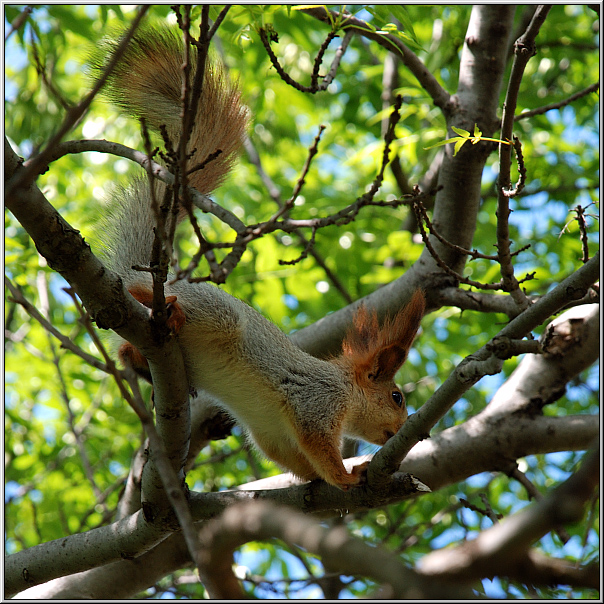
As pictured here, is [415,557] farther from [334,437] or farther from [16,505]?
[16,505]

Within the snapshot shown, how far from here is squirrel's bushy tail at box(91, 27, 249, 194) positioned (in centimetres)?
268

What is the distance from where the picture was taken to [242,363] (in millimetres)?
2768

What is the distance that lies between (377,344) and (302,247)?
1448 millimetres

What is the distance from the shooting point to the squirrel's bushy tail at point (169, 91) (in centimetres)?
268

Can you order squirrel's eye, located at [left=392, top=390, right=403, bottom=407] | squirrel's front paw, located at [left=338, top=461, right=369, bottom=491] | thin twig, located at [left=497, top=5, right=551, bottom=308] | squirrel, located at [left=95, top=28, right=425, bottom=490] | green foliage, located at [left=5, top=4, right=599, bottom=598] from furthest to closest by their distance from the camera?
green foliage, located at [left=5, top=4, right=599, bottom=598] < squirrel's eye, located at [left=392, top=390, right=403, bottom=407] < squirrel, located at [left=95, top=28, right=425, bottom=490] < squirrel's front paw, located at [left=338, top=461, right=369, bottom=491] < thin twig, located at [left=497, top=5, right=551, bottom=308]

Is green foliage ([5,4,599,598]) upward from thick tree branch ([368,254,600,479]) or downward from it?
upward

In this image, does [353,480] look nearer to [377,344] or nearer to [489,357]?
[377,344]

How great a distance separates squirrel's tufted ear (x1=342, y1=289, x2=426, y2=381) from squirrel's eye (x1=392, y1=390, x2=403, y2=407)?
82 mm

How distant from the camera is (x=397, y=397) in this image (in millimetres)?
3303

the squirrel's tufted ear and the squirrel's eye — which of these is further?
the squirrel's eye

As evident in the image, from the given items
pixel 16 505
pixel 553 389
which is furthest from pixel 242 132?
pixel 16 505

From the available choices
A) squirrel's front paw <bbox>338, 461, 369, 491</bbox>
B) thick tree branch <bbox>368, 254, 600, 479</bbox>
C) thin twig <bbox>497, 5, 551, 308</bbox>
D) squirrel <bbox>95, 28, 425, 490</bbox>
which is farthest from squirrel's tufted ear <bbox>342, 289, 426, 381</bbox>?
thick tree branch <bbox>368, 254, 600, 479</bbox>

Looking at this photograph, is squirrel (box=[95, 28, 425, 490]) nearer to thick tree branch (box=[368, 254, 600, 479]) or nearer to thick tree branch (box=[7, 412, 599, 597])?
thick tree branch (box=[7, 412, 599, 597])

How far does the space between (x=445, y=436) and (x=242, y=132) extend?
191 cm
